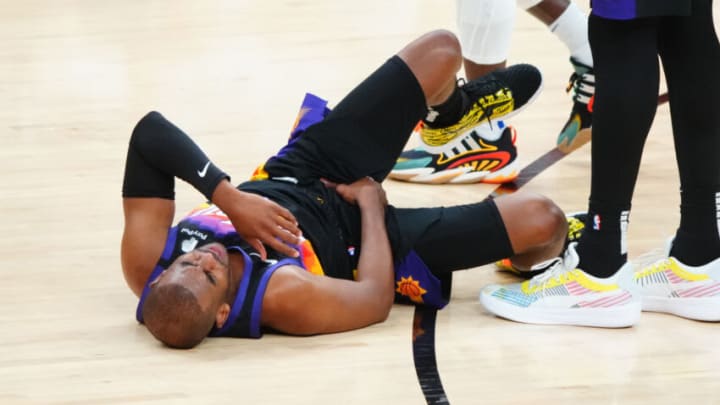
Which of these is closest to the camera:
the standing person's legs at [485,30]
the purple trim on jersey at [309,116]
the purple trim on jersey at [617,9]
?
the purple trim on jersey at [617,9]

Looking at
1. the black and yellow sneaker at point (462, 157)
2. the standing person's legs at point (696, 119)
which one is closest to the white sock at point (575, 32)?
the black and yellow sneaker at point (462, 157)

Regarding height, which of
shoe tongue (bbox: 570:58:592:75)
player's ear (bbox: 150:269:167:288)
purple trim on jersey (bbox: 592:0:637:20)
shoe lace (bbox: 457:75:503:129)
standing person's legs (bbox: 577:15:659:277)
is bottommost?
player's ear (bbox: 150:269:167:288)

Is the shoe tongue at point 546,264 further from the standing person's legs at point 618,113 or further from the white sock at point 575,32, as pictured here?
the white sock at point 575,32

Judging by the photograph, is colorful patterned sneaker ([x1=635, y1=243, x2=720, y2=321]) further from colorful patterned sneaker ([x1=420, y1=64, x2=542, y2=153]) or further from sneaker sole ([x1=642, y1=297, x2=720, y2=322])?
colorful patterned sneaker ([x1=420, y1=64, x2=542, y2=153])

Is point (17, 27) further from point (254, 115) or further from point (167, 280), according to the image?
point (167, 280)

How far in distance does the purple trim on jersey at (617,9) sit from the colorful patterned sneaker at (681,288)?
538 mm

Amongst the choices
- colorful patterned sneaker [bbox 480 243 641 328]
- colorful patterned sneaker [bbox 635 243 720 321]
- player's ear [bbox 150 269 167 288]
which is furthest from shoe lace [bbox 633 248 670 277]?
player's ear [bbox 150 269 167 288]

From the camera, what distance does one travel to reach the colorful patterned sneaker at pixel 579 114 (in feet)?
10.6

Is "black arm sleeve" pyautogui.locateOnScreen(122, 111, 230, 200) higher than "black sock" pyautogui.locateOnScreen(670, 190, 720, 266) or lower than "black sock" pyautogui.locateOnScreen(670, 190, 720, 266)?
higher

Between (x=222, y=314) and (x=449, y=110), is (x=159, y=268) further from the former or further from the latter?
(x=449, y=110)

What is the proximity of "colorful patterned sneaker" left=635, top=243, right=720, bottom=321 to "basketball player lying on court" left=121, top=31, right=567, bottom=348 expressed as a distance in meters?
0.20

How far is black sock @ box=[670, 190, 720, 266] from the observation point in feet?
7.80

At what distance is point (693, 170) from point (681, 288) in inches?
9.3

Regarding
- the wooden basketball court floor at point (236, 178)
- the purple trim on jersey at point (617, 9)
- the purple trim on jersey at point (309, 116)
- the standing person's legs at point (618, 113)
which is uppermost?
the purple trim on jersey at point (617, 9)
